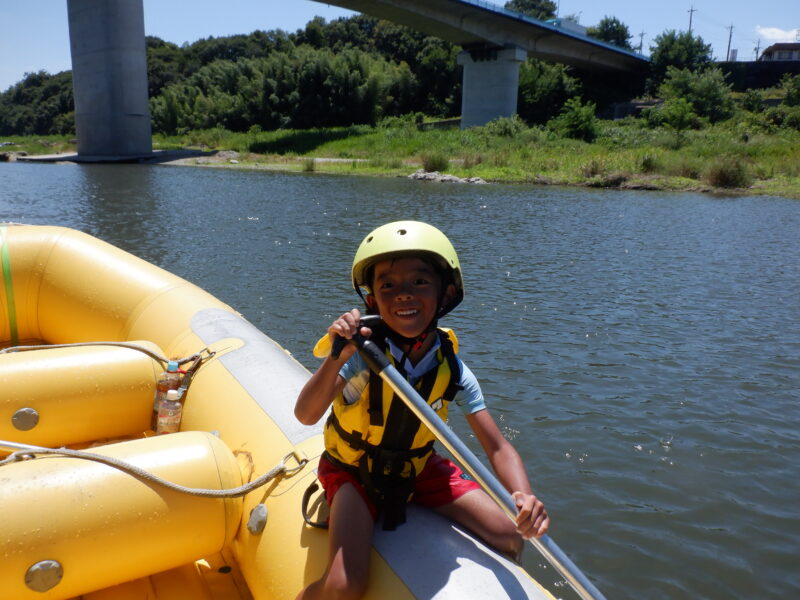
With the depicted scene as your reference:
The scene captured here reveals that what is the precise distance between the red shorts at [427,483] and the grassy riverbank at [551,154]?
2043cm

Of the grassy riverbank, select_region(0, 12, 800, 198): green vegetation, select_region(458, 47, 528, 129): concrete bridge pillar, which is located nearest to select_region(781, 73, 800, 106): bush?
select_region(0, 12, 800, 198): green vegetation

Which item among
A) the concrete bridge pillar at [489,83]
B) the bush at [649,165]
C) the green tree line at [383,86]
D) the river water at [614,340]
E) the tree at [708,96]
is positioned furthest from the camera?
the green tree line at [383,86]

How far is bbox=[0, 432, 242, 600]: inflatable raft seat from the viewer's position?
1644 millimetres

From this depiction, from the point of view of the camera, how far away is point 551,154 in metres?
27.0

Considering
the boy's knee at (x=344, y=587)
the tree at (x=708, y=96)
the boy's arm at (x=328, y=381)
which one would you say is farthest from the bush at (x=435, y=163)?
the boy's knee at (x=344, y=587)

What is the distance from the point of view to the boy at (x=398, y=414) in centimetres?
169

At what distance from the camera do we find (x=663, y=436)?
13.1 feet

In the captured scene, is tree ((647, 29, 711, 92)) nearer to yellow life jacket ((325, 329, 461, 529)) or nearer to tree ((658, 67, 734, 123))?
tree ((658, 67, 734, 123))

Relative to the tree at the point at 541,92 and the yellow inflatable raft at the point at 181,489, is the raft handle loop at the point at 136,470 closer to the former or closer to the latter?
the yellow inflatable raft at the point at 181,489

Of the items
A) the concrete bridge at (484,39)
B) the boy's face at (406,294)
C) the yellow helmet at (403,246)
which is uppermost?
the concrete bridge at (484,39)

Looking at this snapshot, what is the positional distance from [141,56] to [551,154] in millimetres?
19760

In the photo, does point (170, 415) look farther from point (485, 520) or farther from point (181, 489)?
point (485, 520)

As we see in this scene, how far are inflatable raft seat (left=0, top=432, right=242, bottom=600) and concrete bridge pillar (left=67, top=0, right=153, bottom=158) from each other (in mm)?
32961

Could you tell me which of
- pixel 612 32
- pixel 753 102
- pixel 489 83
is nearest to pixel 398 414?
pixel 489 83
